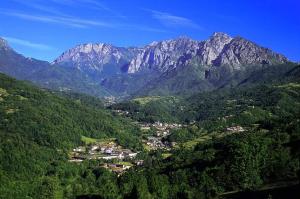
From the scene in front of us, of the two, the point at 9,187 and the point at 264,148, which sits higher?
the point at 264,148

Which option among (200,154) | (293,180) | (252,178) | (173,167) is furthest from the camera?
(200,154)

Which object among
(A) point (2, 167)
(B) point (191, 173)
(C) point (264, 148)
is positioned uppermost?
(C) point (264, 148)

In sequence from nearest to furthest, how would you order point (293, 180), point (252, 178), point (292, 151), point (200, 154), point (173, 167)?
point (293, 180), point (252, 178), point (292, 151), point (173, 167), point (200, 154)

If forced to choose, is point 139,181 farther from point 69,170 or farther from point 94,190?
point 69,170

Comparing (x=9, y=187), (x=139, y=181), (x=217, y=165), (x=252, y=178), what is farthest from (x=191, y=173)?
(x=9, y=187)

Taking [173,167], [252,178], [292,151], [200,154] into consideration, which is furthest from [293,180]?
[200,154]

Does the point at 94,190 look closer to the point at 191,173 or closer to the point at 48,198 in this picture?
the point at 48,198

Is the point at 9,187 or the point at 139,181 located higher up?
the point at 139,181

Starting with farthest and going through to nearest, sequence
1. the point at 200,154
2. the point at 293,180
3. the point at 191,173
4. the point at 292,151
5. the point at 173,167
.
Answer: the point at 200,154, the point at 173,167, the point at 191,173, the point at 292,151, the point at 293,180

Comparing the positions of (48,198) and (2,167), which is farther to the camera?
(2,167)
